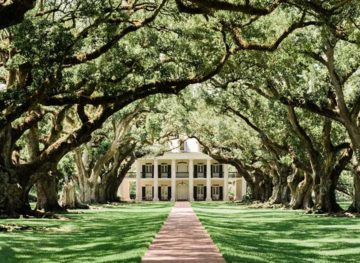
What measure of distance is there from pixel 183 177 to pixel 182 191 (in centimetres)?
191

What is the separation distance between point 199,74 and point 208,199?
5855 cm

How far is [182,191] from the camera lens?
261 feet

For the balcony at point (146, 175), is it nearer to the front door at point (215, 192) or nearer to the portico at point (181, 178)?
the portico at point (181, 178)

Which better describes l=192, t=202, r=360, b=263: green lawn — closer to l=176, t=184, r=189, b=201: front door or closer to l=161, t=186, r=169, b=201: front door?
l=176, t=184, r=189, b=201: front door

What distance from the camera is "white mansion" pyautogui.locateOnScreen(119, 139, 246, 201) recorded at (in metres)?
78.2

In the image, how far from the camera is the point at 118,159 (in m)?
51.4

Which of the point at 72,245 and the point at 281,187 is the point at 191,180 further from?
the point at 72,245

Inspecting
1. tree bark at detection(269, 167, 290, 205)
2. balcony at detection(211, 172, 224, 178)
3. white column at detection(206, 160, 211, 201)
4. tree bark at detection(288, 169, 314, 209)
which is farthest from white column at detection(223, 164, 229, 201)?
tree bark at detection(288, 169, 314, 209)

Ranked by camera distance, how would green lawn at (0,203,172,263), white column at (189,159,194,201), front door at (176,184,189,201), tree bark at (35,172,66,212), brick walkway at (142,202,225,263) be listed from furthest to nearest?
front door at (176,184,189,201) < white column at (189,159,194,201) < tree bark at (35,172,66,212) < green lawn at (0,203,172,263) < brick walkway at (142,202,225,263)

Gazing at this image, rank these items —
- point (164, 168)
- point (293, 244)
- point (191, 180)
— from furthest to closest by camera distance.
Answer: point (164, 168) → point (191, 180) → point (293, 244)

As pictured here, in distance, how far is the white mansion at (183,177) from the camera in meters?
78.2

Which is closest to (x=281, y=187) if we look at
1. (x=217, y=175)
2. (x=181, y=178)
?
(x=217, y=175)

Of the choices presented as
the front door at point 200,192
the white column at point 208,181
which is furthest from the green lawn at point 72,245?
the front door at point 200,192

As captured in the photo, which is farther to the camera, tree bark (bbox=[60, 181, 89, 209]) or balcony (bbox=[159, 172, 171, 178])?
balcony (bbox=[159, 172, 171, 178])
